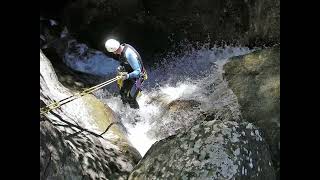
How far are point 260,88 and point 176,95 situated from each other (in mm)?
514

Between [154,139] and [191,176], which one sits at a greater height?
[154,139]

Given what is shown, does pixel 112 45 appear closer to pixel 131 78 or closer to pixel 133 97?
pixel 131 78

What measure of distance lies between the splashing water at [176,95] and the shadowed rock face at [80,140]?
7 cm

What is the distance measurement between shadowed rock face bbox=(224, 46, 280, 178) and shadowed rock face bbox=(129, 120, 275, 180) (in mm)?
59

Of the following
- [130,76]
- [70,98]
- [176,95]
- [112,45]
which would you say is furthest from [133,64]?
[70,98]

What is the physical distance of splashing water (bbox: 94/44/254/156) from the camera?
3445 millimetres

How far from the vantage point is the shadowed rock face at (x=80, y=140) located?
3.32 meters

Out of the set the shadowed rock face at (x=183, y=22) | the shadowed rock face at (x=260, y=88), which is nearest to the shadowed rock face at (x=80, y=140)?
the shadowed rock face at (x=183, y=22)

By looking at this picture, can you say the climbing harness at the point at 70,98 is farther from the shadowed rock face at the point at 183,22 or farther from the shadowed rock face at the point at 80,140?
the shadowed rock face at the point at 183,22
